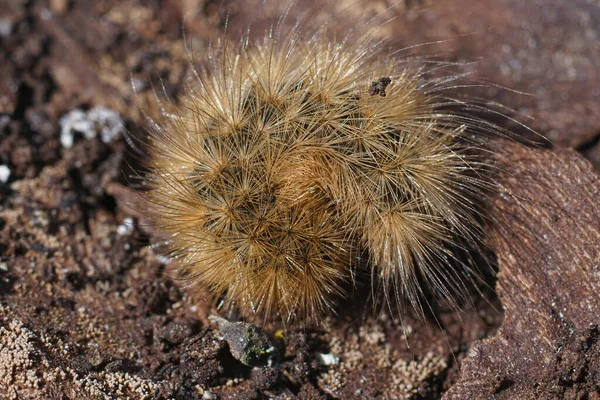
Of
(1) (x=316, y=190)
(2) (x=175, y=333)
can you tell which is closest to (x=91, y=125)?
(2) (x=175, y=333)

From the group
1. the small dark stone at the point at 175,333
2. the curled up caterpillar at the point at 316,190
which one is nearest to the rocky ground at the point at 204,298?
the small dark stone at the point at 175,333

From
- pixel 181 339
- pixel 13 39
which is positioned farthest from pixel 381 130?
pixel 13 39

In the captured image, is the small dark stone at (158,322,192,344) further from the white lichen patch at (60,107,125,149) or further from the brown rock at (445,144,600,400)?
the white lichen patch at (60,107,125,149)

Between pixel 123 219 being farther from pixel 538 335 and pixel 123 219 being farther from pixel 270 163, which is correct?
pixel 538 335

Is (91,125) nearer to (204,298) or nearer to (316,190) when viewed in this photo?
(204,298)

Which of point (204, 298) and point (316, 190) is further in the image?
point (204, 298)

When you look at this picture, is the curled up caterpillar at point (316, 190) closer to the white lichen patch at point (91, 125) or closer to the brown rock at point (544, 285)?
the brown rock at point (544, 285)
